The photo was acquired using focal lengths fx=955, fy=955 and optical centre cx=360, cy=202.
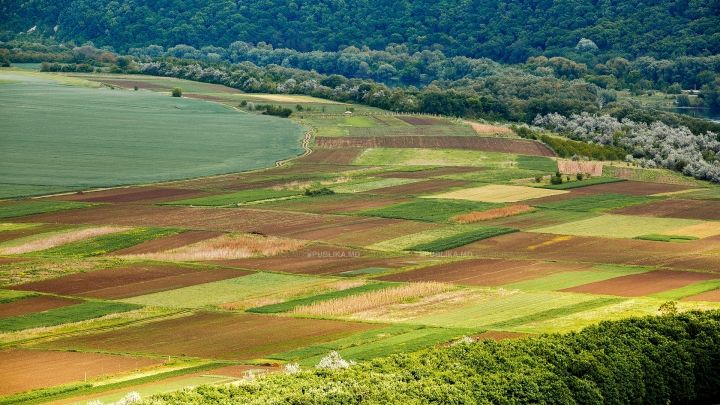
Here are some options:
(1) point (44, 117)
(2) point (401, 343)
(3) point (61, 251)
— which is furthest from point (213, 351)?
(1) point (44, 117)

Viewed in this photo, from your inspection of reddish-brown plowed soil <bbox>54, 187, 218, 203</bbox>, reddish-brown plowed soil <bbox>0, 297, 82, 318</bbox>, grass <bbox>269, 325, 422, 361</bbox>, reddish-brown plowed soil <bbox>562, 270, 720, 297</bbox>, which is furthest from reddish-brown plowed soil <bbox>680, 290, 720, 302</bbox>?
reddish-brown plowed soil <bbox>54, 187, 218, 203</bbox>

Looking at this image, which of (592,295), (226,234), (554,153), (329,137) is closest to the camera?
(592,295)

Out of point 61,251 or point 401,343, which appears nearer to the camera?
point 401,343

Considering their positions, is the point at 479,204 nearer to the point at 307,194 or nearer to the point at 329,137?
the point at 307,194

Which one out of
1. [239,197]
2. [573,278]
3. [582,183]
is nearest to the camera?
[573,278]

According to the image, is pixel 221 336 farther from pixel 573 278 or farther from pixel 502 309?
pixel 573 278

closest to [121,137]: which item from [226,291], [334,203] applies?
[334,203]
